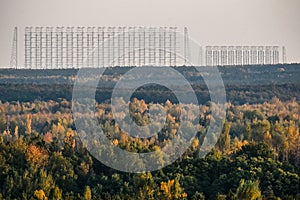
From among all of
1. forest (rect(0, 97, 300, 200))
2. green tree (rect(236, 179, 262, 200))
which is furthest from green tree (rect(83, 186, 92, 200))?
Result: green tree (rect(236, 179, 262, 200))

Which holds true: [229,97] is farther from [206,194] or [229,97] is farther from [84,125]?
[206,194]

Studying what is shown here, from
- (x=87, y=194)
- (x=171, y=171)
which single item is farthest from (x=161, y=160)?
(x=87, y=194)

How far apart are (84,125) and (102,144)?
2380 centimetres

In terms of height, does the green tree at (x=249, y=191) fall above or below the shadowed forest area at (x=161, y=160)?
below

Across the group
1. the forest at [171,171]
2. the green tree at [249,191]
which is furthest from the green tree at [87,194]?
the green tree at [249,191]

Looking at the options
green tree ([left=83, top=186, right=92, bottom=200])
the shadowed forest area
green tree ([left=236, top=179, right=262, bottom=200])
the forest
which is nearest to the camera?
green tree ([left=236, top=179, right=262, bottom=200])

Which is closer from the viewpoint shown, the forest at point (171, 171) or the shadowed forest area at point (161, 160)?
the forest at point (171, 171)

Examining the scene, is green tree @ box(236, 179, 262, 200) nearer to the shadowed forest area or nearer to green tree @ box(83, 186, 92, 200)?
the shadowed forest area

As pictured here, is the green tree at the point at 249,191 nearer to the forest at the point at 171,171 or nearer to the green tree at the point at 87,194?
the forest at the point at 171,171

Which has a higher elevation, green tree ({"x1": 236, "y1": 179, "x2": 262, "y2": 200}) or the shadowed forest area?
the shadowed forest area

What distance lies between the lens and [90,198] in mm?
69250

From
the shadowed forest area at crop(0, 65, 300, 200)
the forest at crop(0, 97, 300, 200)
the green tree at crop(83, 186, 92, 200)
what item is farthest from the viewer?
the shadowed forest area at crop(0, 65, 300, 200)

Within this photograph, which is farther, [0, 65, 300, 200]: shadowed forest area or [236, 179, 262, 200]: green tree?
[0, 65, 300, 200]: shadowed forest area

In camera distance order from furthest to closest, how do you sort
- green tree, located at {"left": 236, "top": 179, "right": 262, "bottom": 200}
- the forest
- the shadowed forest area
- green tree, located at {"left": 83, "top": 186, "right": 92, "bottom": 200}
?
the shadowed forest area
the forest
green tree, located at {"left": 83, "top": 186, "right": 92, "bottom": 200}
green tree, located at {"left": 236, "top": 179, "right": 262, "bottom": 200}
